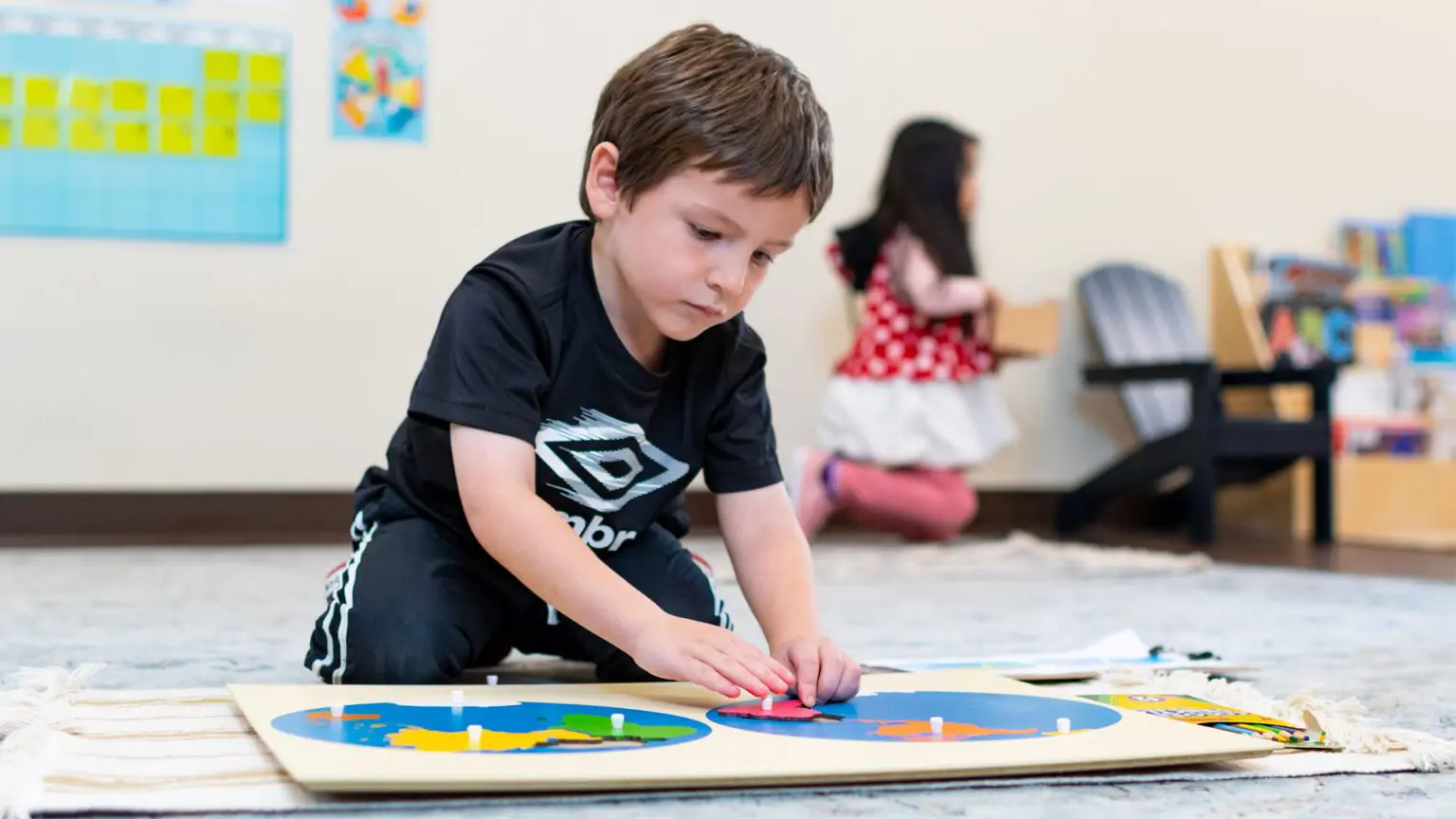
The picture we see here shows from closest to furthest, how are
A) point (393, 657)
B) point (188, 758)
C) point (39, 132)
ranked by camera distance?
point (188, 758), point (393, 657), point (39, 132)

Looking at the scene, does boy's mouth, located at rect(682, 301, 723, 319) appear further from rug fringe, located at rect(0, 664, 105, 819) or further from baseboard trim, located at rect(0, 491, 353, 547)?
baseboard trim, located at rect(0, 491, 353, 547)

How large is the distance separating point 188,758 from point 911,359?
6.98ft

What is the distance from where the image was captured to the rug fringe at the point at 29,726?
2.12 ft

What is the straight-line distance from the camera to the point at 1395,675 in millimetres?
1197

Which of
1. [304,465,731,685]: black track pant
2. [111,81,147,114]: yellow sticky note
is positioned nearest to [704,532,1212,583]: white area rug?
[304,465,731,685]: black track pant

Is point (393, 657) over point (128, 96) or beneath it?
beneath

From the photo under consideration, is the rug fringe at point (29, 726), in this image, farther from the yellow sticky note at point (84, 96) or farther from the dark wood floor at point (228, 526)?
the yellow sticky note at point (84, 96)

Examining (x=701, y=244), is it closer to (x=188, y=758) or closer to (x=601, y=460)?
(x=601, y=460)

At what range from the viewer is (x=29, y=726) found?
0.80 metres

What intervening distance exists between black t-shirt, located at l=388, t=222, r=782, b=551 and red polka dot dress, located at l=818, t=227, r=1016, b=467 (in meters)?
1.66

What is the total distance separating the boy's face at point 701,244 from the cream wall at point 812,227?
1.96 meters

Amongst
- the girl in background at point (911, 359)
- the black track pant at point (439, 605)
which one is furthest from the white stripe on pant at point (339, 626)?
the girl in background at point (911, 359)

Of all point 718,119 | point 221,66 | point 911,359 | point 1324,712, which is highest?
point 221,66

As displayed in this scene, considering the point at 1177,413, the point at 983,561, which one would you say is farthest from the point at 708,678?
the point at 1177,413
